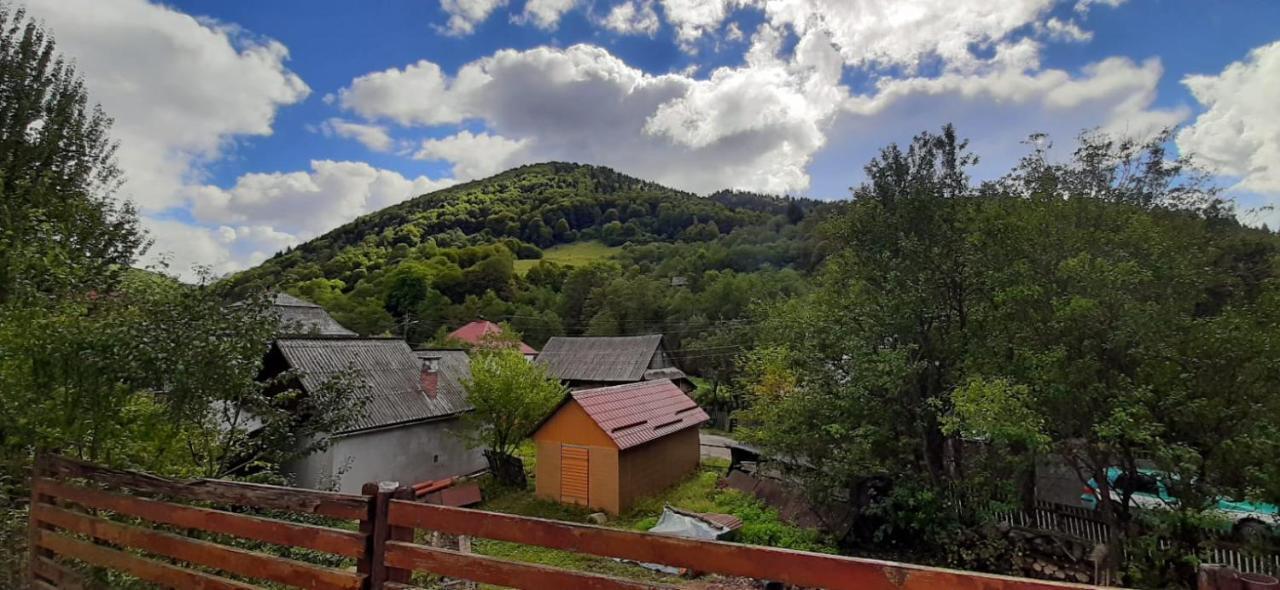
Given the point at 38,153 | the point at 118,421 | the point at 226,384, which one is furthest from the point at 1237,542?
the point at 38,153

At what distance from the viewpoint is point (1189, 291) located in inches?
391

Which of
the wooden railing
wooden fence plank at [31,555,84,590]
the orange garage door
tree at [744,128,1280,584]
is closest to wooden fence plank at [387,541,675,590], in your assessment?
the wooden railing

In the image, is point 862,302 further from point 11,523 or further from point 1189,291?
point 11,523

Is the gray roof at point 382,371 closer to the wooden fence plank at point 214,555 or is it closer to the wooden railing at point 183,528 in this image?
the wooden railing at point 183,528

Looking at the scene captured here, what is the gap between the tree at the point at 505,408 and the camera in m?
17.3

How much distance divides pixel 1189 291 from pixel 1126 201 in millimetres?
3307

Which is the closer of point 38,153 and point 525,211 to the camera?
point 38,153

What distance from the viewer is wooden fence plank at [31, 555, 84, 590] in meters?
3.93

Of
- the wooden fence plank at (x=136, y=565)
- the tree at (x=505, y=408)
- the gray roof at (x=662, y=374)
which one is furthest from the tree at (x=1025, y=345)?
the gray roof at (x=662, y=374)

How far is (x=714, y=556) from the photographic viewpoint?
222 cm

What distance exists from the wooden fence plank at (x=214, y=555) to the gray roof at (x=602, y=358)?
26.9 metres

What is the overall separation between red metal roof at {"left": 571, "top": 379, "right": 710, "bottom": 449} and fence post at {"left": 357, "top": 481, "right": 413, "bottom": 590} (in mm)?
11795

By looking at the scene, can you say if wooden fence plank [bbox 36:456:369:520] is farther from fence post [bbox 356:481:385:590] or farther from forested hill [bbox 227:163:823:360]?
forested hill [bbox 227:163:823:360]

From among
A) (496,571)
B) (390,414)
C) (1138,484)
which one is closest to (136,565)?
(496,571)
